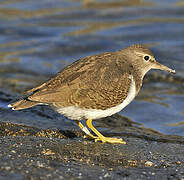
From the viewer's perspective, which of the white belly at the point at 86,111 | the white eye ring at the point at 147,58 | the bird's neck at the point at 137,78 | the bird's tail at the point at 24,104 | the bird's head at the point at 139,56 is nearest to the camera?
the bird's tail at the point at 24,104

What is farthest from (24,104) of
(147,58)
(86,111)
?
(147,58)

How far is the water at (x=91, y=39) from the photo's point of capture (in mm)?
10930

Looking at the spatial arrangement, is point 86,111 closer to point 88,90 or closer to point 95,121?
point 88,90

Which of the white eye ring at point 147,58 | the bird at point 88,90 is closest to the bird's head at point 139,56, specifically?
the white eye ring at point 147,58

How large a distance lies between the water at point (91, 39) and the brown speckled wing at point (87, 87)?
2.19 m

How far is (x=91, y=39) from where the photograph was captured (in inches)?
625

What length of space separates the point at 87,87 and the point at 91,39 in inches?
355

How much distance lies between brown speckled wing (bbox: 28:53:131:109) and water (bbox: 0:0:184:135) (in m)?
2.19

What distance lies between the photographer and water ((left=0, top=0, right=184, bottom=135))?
1093 cm

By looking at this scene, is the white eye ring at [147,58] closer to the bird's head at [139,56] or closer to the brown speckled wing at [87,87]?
the bird's head at [139,56]

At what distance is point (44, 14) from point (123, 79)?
462 inches

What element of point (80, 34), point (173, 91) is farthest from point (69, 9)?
point (173, 91)

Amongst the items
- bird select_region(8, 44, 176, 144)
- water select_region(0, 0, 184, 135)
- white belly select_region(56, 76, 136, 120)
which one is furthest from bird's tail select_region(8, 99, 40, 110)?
water select_region(0, 0, 184, 135)

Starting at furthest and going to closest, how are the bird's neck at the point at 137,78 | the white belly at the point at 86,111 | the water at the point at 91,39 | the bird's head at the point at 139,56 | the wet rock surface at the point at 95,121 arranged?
1. the water at the point at 91,39
2. the bird's head at the point at 139,56
3. the bird's neck at the point at 137,78
4. the white belly at the point at 86,111
5. the wet rock surface at the point at 95,121
